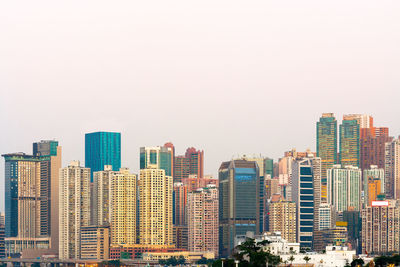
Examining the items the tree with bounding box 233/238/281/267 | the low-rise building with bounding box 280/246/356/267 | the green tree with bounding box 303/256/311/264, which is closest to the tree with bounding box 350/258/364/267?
the low-rise building with bounding box 280/246/356/267

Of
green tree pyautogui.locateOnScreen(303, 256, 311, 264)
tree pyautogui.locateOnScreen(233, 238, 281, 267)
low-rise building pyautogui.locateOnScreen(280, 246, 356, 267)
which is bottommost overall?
low-rise building pyautogui.locateOnScreen(280, 246, 356, 267)

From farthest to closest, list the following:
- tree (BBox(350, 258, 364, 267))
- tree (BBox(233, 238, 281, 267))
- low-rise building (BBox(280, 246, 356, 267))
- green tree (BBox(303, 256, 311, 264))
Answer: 1. low-rise building (BBox(280, 246, 356, 267))
2. green tree (BBox(303, 256, 311, 264))
3. tree (BBox(350, 258, 364, 267))
4. tree (BBox(233, 238, 281, 267))

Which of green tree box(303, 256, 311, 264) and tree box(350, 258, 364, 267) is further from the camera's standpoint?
green tree box(303, 256, 311, 264)

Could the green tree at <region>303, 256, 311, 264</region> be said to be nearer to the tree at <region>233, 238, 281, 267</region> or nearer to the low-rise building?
the low-rise building

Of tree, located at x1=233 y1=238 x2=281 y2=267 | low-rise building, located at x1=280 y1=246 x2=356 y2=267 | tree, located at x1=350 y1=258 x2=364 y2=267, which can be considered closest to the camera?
tree, located at x1=233 y1=238 x2=281 y2=267

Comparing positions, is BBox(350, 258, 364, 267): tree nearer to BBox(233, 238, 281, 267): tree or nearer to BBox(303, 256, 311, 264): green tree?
BBox(303, 256, 311, 264): green tree

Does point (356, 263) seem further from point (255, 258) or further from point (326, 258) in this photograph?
point (255, 258)

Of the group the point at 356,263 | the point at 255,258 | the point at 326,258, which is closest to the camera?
the point at 255,258

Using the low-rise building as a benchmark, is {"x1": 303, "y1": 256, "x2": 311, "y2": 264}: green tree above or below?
above

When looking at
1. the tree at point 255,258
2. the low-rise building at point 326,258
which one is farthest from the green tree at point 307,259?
the tree at point 255,258

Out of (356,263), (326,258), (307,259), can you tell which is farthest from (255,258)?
(326,258)

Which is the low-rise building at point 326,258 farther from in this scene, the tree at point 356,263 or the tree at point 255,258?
the tree at point 255,258

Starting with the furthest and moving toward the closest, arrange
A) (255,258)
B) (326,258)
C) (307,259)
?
(326,258), (307,259), (255,258)
